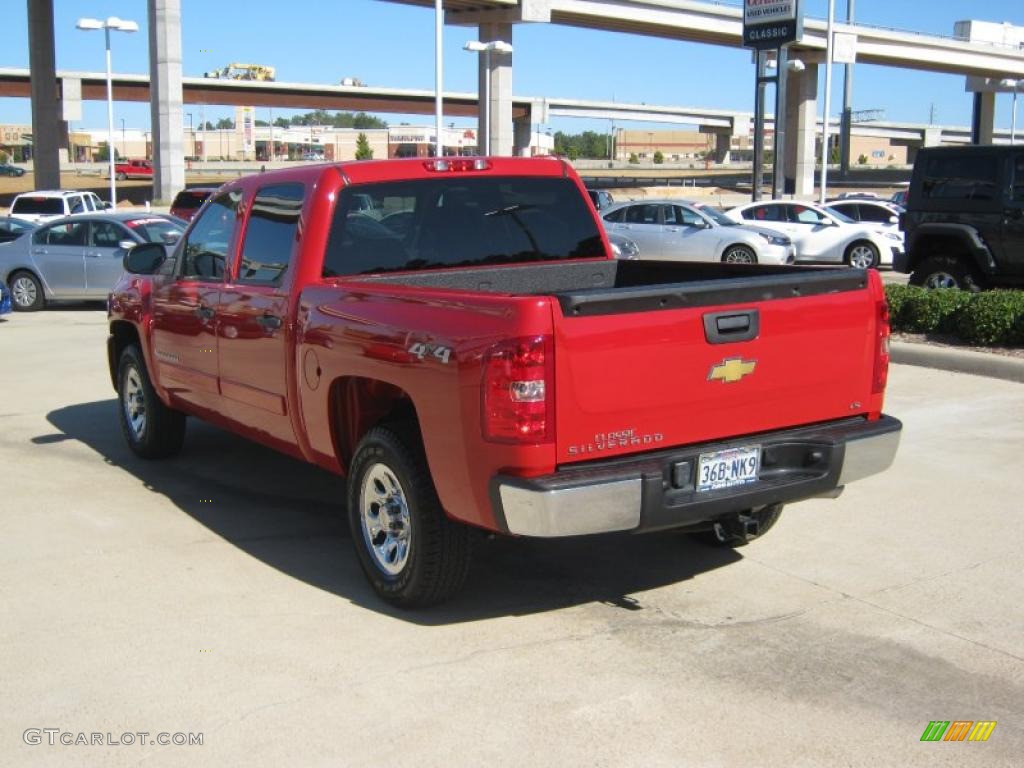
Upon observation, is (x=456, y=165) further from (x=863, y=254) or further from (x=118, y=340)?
(x=863, y=254)

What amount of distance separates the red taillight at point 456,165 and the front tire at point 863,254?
1888 centimetres

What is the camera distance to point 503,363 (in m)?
4.30

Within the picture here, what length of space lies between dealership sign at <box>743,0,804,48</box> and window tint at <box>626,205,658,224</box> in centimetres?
1909

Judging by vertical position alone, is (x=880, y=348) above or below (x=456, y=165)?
below

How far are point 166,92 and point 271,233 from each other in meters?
42.3

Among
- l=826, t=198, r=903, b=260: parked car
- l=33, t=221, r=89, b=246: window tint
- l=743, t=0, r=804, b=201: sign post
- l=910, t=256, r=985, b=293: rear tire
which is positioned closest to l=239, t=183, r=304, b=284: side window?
l=910, t=256, r=985, b=293: rear tire

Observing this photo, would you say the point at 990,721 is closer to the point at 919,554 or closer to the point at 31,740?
the point at 919,554

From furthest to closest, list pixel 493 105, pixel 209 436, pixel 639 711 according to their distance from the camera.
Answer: pixel 493 105, pixel 209 436, pixel 639 711

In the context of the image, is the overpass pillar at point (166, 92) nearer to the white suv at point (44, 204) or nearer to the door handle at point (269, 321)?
the white suv at point (44, 204)

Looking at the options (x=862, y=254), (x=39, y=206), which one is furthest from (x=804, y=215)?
(x=39, y=206)

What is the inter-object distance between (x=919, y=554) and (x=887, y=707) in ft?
6.45

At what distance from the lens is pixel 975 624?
5.03 m

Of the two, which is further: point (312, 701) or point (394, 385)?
point (394, 385)

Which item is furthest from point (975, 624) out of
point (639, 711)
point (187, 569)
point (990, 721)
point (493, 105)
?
point (493, 105)
